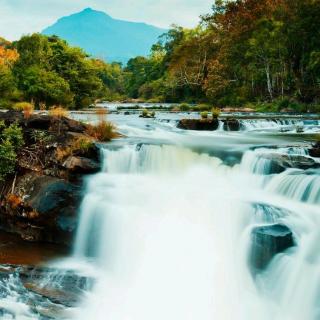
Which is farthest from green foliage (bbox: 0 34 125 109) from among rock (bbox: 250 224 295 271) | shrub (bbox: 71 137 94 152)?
rock (bbox: 250 224 295 271)

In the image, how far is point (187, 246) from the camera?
1017cm

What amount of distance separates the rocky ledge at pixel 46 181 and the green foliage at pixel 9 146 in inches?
6.0

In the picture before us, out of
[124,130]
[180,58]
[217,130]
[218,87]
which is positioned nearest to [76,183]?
[124,130]

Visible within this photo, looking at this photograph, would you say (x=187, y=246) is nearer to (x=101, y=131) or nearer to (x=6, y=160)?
(x=6, y=160)

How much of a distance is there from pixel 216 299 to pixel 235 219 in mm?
2051

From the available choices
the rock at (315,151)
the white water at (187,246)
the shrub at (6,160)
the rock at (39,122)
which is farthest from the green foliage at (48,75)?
the rock at (315,151)

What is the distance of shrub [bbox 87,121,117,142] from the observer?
15.5 metres

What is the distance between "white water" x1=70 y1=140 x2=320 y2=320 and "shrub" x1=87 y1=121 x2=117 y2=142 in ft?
6.76

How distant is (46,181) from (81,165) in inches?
39.9

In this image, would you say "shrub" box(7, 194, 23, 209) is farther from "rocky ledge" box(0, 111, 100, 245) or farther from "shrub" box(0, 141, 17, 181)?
"shrub" box(0, 141, 17, 181)

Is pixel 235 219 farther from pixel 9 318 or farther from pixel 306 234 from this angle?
pixel 9 318

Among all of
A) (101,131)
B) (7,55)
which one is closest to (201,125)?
(101,131)

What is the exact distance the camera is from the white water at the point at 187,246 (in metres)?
8.55

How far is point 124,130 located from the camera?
64.5ft
